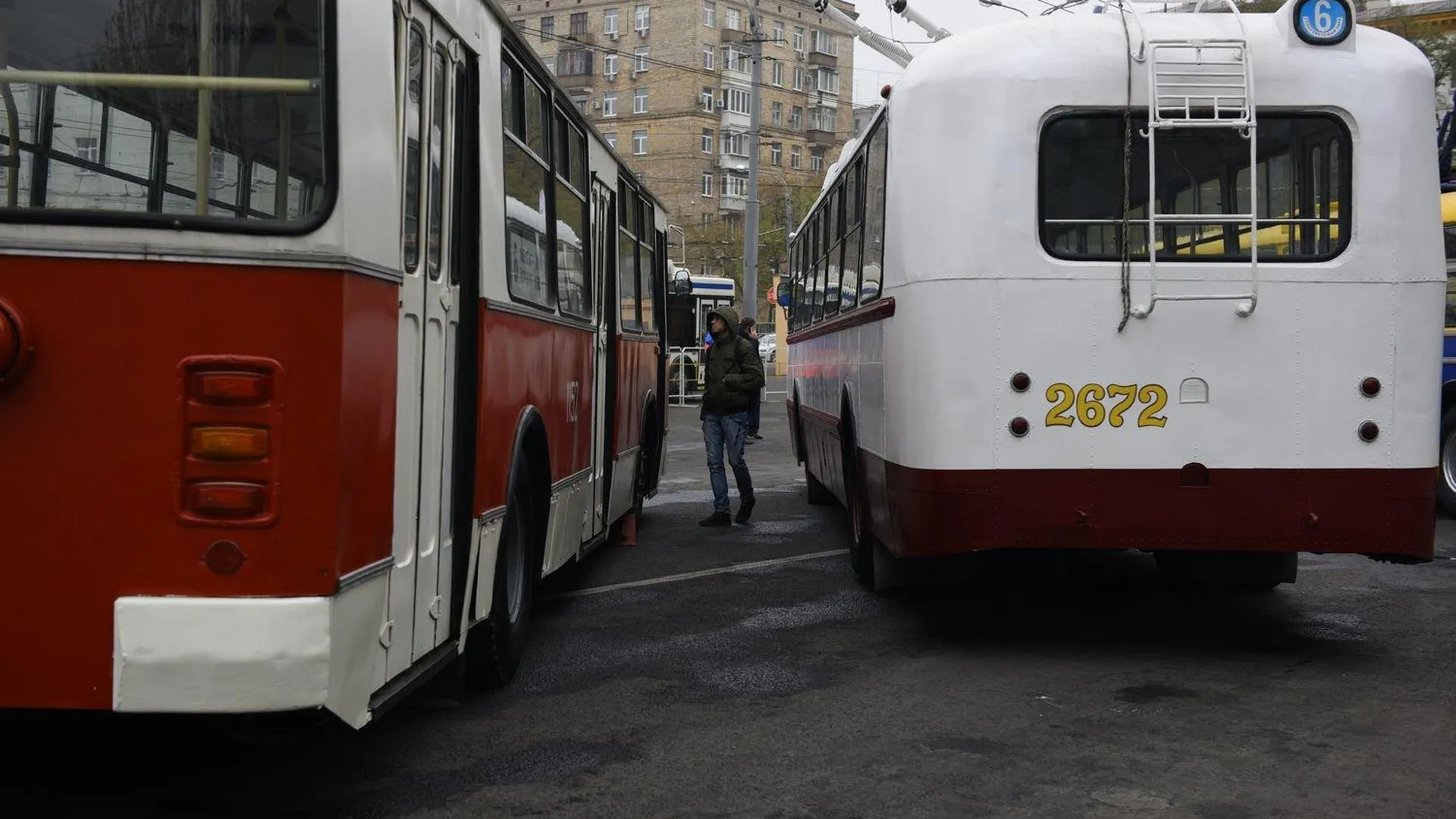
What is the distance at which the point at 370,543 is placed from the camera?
4.92 m

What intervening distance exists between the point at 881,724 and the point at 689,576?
4.45 metres

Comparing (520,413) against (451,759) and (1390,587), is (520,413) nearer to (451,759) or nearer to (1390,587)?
(451,759)

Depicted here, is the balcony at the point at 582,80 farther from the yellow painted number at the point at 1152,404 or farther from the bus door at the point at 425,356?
the bus door at the point at 425,356

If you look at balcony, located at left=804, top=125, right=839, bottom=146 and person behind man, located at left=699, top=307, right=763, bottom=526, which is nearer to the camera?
A: person behind man, located at left=699, top=307, right=763, bottom=526

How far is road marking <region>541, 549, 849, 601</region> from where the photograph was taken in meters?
10.3

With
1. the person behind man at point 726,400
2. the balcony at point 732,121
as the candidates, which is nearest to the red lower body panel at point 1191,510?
the person behind man at point 726,400

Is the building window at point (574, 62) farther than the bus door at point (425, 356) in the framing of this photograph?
Yes

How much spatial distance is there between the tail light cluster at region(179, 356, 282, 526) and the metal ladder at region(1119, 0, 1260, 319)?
451 cm

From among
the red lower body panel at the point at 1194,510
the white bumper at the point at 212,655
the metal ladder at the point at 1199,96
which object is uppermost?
the metal ladder at the point at 1199,96

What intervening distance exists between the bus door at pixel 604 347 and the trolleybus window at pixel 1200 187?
3.23 m

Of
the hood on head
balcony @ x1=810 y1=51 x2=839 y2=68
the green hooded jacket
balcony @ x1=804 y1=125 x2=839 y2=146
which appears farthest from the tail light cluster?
balcony @ x1=810 y1=51 x2=839 y2=68

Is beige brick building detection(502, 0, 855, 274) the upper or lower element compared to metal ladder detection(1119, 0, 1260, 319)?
upper

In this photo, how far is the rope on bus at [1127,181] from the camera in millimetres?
7711

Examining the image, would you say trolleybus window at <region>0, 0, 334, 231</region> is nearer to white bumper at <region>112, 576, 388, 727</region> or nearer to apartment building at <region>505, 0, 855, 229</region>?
white bumper at <region>112, 576, 388, 727</region>
